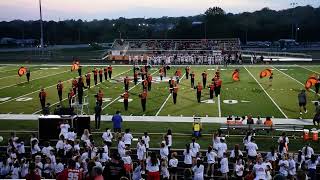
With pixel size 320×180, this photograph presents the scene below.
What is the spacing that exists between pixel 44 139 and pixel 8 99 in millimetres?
11548

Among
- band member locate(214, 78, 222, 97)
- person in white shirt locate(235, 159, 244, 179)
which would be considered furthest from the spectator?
A: band member locate(214, 78, 222, 97)

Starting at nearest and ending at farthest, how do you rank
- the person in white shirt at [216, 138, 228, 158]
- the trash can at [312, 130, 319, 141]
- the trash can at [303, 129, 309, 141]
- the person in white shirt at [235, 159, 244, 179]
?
1. the person in white shirt at [235, 159, 244, 179]
2. the person in white shirt at [216, 138, 228, 158]
3. the trash can at [312, 130, 319, 141]
4. the trash can at [303, 129, 309, 141]

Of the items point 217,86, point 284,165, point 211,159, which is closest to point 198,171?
point 211,159

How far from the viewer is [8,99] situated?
2784 cm

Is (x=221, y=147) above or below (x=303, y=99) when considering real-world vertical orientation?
below

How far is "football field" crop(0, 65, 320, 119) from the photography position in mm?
23344

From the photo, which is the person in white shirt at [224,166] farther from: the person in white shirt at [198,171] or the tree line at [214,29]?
the tree line at [214,29]

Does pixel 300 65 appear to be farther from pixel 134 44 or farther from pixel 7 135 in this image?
pixel 7 135

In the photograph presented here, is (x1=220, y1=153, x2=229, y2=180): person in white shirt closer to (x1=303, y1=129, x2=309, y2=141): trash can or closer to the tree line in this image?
(x1=303, y1=129, x2=309, y2=141): trash can

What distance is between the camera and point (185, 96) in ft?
92.3

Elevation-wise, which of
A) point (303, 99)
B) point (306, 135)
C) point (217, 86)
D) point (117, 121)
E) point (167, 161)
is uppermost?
point (217, 86)

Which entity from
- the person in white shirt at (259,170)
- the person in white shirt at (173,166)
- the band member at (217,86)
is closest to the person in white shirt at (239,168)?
the person in white shirt at (259,170)

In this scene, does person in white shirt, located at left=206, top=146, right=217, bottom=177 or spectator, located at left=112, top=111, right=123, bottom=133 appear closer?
person in white shirt, located at left=206, top=146, right=217, bottom=177

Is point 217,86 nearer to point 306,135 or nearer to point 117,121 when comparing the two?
point 306,135
